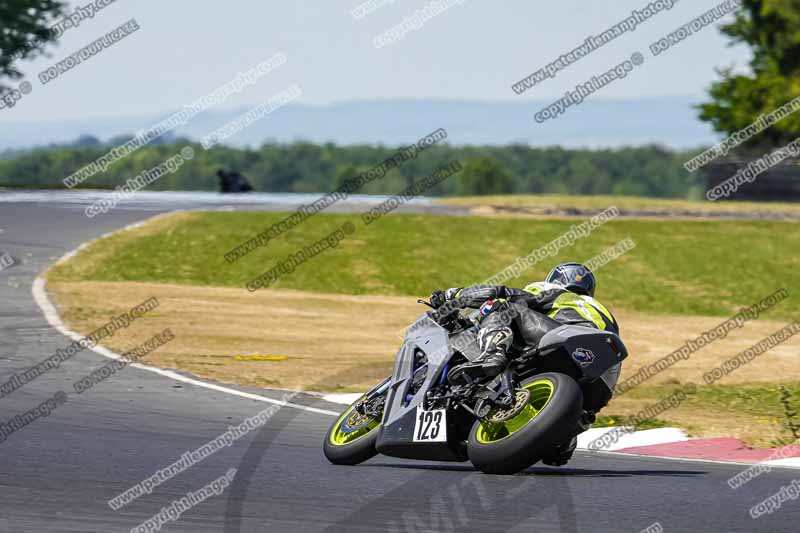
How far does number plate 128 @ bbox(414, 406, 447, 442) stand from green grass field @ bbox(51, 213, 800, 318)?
16.1 metres

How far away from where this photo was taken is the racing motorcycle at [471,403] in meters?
7.86

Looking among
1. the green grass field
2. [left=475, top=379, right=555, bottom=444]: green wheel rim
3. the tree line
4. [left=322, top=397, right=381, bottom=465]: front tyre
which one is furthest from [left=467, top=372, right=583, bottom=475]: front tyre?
the tree line

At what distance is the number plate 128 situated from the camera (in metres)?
8.38

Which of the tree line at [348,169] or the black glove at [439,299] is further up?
the black glove at [439,299]

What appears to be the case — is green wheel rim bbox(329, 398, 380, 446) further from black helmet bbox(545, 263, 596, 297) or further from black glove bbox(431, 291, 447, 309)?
black helmet bbox(545, 263, 596, 297)

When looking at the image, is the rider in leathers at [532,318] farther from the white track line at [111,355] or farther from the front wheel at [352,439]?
the white track line at [111,355]

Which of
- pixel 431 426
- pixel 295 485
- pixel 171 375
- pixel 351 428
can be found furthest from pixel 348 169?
pixel 295 485

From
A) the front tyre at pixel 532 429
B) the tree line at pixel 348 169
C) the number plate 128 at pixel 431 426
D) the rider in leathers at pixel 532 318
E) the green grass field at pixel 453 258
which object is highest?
A: the rider in leathers at pixel 532 318

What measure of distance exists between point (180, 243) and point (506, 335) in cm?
2012

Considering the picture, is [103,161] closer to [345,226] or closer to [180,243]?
[180,243]

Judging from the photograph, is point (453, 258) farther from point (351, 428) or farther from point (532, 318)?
point (532, 318)

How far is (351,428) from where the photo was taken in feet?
29.6

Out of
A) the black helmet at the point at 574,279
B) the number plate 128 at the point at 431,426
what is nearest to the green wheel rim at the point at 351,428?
the number plate 128 at the point at 431,426

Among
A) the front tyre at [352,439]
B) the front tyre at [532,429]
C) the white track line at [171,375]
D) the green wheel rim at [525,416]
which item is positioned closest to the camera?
the front tyre at [532,429]
